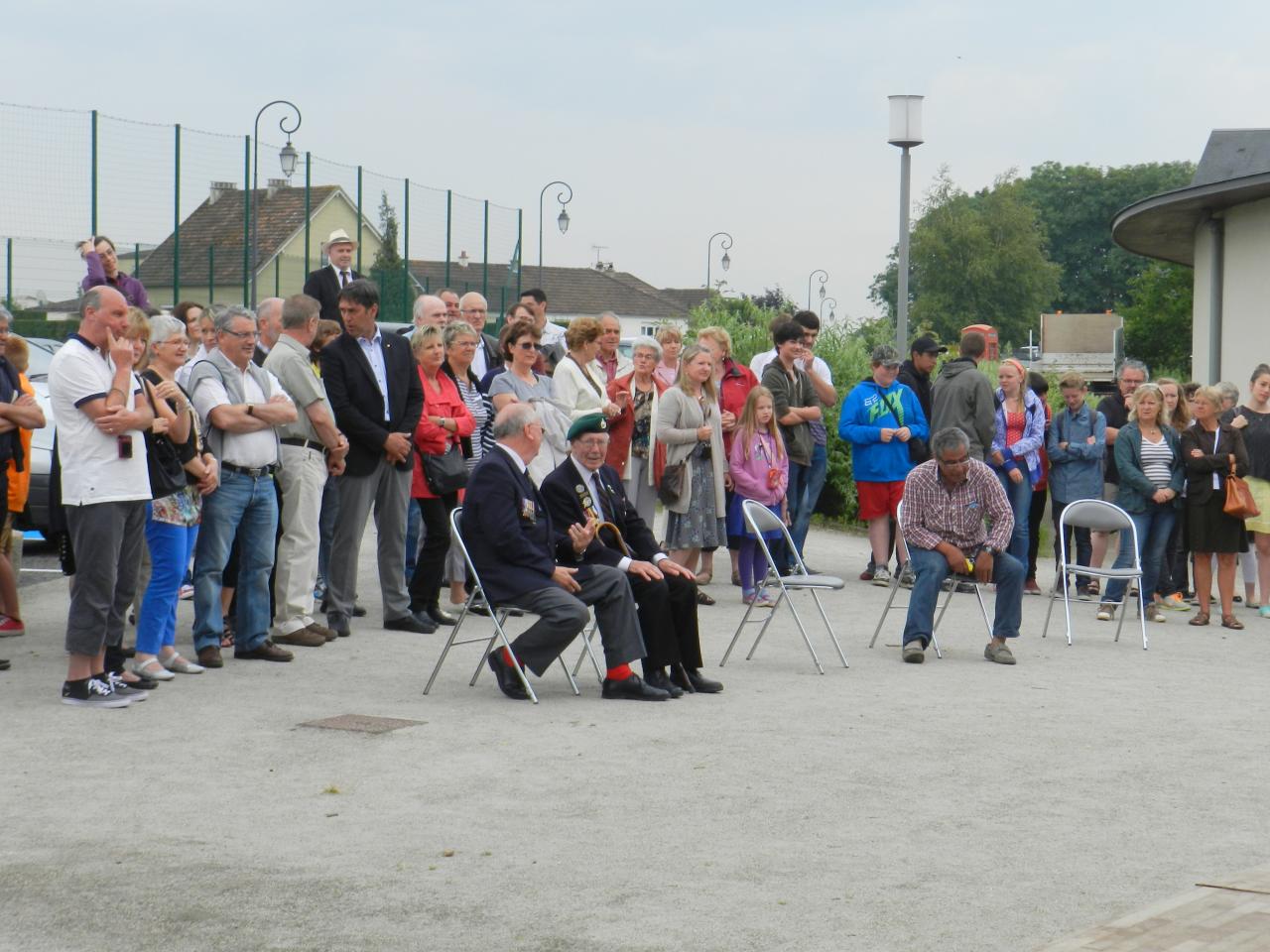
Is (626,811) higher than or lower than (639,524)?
lower

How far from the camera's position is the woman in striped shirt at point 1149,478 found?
44.3ft

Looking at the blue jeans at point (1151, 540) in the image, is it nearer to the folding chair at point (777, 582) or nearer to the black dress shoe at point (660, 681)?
the folding chair at point (777, 582)

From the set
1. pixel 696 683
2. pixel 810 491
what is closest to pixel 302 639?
pixel 696 683

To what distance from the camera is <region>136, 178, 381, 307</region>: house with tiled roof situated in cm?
2334

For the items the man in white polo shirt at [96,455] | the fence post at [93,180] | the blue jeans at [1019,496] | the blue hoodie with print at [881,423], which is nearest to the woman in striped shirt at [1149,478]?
the blue jeans at [1019,496]

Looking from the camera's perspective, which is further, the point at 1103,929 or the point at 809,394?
the point at 809,394

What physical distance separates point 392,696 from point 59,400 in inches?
87.1

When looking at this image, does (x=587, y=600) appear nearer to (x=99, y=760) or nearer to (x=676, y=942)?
(x=99, y=760)

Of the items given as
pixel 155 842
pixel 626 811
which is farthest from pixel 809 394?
pixel 155 842

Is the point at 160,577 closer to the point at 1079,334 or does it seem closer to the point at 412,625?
the point at 412,625

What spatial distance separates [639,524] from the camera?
9352 millimetres

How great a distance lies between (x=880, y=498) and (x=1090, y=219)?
99993 mm

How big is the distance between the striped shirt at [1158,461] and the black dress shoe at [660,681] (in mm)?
6024

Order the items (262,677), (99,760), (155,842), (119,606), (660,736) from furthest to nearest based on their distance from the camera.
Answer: (262,677) < (119,606) < (660,736) < (99,760) < (155,842)
